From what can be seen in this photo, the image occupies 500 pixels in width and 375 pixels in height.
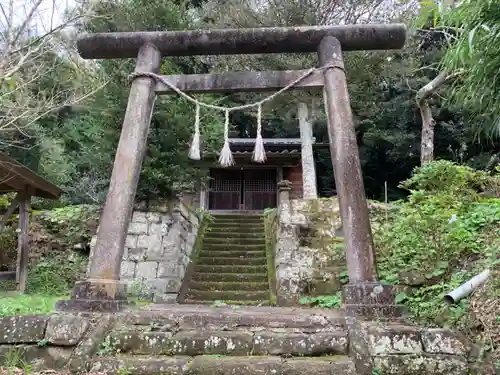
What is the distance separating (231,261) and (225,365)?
19.5ft

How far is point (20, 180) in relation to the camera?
8.21 metres

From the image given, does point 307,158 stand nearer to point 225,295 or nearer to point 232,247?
point 232,247

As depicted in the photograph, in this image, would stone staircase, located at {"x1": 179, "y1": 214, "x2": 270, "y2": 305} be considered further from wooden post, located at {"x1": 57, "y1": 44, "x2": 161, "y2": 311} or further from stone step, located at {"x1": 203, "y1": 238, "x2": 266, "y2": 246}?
wooden post, located at {"x1": 57, "y1": 44, "x2": 161, "y2": 311}

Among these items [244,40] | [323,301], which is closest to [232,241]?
[323,301]

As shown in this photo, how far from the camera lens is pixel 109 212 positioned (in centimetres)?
403

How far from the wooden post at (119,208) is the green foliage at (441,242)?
3.05 meters

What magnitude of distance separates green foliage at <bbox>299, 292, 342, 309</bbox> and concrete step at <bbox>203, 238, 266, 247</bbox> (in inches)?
143

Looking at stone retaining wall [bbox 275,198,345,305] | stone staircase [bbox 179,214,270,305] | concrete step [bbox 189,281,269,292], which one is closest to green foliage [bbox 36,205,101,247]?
stone staircase [bbox 179,214,270,305]

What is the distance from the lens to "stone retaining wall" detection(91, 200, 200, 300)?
6.97 metres

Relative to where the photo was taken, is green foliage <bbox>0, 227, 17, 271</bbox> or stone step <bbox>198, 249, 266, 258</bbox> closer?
stone step <bbox>198, 249, 266, 258</bbox>

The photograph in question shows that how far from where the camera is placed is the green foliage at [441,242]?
4230 mm

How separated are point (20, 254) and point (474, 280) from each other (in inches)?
307

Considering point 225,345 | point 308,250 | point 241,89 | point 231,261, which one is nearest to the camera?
point 225,345

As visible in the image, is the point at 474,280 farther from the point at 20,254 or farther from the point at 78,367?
the point at 20,254
